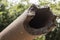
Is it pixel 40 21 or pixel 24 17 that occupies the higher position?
pixel 24 17

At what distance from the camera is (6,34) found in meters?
0.85

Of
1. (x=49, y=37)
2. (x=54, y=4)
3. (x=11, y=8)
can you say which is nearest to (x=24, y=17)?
(x=54, y=4)

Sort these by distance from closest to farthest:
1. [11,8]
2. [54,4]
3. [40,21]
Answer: [40,21], [54,4], [11,8]

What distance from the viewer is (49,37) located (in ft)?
27.0

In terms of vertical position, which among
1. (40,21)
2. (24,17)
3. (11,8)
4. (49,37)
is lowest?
(49,37)

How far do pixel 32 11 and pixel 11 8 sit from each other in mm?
5039

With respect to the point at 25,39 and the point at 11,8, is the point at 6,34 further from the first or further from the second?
the point at 11,8

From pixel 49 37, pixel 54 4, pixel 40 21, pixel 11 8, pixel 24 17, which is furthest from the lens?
pixel 49 37

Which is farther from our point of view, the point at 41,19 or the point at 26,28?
the point at 41,19

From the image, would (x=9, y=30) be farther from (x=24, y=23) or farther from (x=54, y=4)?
(x=54, y=4)

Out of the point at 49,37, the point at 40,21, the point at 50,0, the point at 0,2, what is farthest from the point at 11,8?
the point at 40,21

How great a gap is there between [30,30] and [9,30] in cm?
9

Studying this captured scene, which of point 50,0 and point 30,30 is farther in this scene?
point 50,0

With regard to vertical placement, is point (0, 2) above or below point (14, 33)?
below
